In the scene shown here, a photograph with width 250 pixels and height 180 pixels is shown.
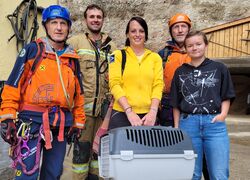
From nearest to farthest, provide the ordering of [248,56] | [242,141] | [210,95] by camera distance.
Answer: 1. [210,95]
2. [242,141]
3. [248,56]

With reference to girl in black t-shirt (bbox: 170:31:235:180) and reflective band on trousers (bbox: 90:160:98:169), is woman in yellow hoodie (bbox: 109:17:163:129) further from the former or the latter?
reflective band on trousers (bbox: 90:160:98:169)

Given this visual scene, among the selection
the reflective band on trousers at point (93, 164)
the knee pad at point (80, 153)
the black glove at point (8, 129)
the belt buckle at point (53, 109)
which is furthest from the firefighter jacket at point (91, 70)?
the black glove at point (8, 129)

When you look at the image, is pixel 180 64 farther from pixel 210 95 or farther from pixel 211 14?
pixel 211 14

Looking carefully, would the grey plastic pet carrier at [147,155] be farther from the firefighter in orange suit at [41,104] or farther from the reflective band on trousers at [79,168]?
the reflective band on trousers at [79,168]

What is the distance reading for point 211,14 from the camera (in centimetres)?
1439

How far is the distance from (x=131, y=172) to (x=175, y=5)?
13.5 meters

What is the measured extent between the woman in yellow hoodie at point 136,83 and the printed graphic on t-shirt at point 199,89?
0.23 metres

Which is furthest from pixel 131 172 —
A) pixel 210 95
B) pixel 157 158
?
pixel 210 95

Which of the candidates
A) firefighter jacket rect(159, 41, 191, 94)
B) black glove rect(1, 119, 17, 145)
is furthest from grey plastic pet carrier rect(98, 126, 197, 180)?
firefighter jacket rect(159, 41, 191, 94)

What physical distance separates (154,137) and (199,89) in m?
0.78

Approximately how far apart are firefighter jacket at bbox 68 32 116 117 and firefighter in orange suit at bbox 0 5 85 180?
2.09 ft

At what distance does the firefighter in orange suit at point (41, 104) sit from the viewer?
2.41m

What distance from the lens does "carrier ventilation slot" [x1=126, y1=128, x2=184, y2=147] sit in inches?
79.7

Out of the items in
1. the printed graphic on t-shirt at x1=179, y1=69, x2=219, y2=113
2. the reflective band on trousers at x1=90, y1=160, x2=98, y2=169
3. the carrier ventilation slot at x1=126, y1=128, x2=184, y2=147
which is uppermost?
the printed graphic on t-shirt at x1=179, y1=69, x2=219, y2=113
